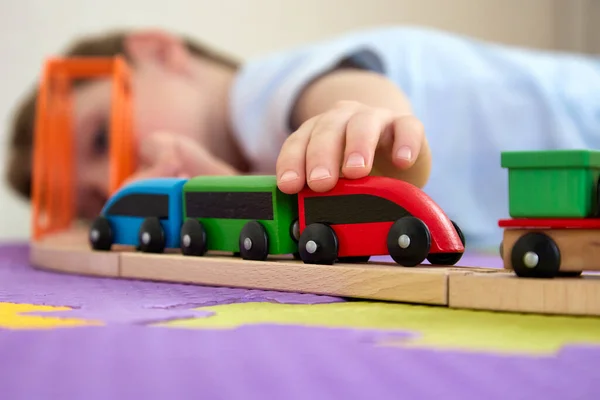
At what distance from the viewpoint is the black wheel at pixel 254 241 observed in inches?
26.3

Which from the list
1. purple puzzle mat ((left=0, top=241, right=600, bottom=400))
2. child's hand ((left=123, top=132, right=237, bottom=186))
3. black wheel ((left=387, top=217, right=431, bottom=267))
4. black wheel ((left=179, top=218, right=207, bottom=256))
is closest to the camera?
purple puzzle mat ((left=0, top=241, right=600, bottom=400))

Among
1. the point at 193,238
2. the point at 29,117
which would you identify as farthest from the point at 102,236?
the point at 29,117

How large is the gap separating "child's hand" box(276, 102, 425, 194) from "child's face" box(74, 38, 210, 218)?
0.76 meters

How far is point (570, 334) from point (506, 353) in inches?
2.7

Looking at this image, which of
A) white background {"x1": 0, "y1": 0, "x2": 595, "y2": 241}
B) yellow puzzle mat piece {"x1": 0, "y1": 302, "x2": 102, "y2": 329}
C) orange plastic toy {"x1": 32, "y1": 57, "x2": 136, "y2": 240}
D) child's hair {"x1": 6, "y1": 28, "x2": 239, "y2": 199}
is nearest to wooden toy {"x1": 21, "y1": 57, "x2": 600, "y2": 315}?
yellow puzzle mat piece {"x1": 0, "y1": 302, "x2": 102, "y2": 329}

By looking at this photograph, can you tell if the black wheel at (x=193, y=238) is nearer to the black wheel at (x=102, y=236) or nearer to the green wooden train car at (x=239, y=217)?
the green wooden train car at (x=239, y=217)

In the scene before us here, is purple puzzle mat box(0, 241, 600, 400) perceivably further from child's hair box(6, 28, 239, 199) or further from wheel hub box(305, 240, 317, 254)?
child's hair box(6, 28, 239, 199)

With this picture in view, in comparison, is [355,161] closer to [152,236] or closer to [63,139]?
[152,236]

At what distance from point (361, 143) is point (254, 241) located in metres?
0.13

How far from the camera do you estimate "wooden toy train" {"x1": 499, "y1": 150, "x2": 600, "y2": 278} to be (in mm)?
527

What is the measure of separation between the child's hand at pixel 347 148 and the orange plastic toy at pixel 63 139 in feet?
1.85

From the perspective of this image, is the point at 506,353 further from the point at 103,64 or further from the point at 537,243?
the point at 103,64

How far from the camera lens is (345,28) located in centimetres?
225

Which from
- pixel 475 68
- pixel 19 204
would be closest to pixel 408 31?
pixel 475 68
